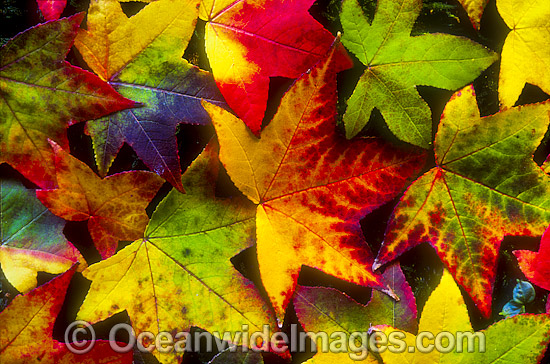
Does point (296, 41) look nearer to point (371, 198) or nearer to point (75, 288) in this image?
point (371, 198)

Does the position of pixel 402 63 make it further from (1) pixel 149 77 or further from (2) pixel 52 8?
(2) pixel 52 8

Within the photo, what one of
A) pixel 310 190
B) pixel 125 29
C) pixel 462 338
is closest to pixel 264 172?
pixel 310 190

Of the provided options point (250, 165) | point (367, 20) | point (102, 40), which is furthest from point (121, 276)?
point (367, 20)

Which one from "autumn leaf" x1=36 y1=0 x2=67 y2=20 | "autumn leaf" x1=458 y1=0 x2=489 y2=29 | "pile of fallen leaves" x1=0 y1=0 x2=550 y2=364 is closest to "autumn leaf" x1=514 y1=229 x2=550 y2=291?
"pile of fallen leaves" x1=0 y1=0 x2=550 y2=364

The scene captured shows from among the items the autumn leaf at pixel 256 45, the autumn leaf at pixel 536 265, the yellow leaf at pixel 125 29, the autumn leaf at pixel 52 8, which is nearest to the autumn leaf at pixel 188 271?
the autumn leaf at pixel 256 45

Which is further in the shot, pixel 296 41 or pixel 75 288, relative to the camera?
pixel 75 288

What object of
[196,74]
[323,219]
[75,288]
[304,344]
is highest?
[196,74]

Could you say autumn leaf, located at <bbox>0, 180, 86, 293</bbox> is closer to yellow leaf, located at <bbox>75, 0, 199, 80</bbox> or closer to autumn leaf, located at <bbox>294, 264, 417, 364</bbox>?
yellow leaf, located at <bbox>75, 0, 199, 80</bbox>
